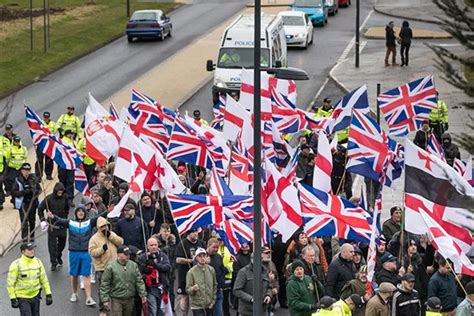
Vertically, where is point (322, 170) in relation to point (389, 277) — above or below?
above

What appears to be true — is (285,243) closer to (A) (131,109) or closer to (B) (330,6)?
(A) (131,109)

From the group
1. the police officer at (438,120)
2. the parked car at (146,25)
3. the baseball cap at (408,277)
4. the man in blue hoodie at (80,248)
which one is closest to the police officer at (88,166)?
the man in blue hoodie at (80,248)

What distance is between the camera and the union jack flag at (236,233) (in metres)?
20.7

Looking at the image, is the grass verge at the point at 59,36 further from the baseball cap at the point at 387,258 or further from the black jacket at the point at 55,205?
the baseball cap at the point at 387,258

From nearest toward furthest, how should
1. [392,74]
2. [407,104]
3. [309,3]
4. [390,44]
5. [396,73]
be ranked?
[407,104]
[392,74]
[396,73]
[390,44]
[309,3]

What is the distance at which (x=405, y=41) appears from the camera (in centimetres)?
4353

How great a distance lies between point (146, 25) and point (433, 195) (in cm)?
3225

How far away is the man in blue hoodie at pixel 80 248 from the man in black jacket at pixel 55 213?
1330mm

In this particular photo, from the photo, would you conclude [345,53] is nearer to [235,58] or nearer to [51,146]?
[235,58]

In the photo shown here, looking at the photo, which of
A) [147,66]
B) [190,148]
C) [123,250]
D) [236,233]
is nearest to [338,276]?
[236,233]

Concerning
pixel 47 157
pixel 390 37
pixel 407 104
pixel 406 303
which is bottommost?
pixel 47 157

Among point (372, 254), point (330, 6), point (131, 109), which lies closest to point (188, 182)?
point (131, 109)

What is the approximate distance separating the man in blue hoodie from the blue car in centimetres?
3213

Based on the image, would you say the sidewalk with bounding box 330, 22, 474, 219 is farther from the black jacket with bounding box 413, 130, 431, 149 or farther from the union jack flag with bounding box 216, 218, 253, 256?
the union jack flag with bounding box 216, 218, 253, 256
